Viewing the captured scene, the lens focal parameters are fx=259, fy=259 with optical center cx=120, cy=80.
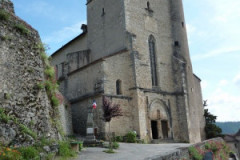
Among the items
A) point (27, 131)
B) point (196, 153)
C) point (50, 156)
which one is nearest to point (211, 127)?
point (196, 153)

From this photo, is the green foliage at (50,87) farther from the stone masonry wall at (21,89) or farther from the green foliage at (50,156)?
the green foliage at (50,156)

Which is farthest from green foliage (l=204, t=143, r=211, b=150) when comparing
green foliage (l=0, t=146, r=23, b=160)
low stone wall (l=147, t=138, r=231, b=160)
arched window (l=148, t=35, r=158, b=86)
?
arched window (l=148, t=35, r=158, b=86)

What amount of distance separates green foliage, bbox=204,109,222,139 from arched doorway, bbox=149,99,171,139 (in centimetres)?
749

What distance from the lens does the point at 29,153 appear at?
741 cm

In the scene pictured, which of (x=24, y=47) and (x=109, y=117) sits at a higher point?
(x=24, y=47)

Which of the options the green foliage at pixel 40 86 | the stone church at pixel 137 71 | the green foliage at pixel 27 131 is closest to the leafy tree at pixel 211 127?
the stone church at pixel 137 71

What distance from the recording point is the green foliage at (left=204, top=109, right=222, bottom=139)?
29.1m

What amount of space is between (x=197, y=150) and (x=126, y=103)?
1032 centimetres

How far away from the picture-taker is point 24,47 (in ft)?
30.7

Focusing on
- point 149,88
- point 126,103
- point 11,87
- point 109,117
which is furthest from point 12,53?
point 149,88

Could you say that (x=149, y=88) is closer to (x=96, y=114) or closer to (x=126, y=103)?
(x=126, y=103)

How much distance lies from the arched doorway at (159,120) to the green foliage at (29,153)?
16.1 metres

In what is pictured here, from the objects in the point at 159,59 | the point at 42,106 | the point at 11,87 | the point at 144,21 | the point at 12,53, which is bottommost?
the point at 42,106

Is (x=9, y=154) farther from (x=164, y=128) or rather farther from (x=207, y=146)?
(x=164, y=128)
